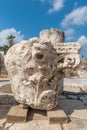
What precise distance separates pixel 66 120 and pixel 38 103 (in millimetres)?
542

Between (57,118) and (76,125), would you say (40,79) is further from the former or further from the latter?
(76,125)

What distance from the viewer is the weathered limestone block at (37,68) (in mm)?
3117

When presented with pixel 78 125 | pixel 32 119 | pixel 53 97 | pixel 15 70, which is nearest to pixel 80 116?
pixel 78 125

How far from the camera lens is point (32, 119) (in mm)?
3031

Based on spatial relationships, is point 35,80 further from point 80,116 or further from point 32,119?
point 80,116

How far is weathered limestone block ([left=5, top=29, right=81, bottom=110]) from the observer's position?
312 centimetres

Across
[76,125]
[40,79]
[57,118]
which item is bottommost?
[76,125]

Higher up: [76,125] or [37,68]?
[37,68]

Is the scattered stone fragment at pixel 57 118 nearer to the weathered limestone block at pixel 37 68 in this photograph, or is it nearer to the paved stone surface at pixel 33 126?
the paved stone surface at pixel 33 126

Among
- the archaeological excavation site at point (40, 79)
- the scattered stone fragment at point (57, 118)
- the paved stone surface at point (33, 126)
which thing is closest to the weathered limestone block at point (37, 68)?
the archaeological excavation site at point (40, 79)

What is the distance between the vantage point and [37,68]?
123 inches

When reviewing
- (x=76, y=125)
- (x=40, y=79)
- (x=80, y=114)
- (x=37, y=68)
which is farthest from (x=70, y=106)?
(x=37, y=68)

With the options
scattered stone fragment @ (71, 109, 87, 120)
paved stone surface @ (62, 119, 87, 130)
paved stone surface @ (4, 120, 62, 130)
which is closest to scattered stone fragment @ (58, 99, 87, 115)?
scattered stone fragment @ (71, 109, 87, 120)

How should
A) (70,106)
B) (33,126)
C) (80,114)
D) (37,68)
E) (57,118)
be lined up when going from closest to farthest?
(33,126) < (57,118) < (37,68) < (80,114) < (70,106)
